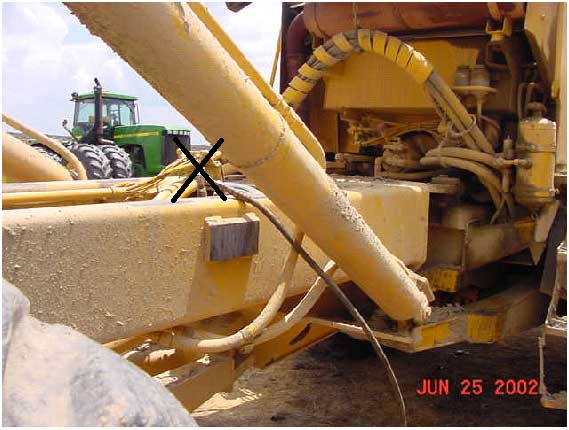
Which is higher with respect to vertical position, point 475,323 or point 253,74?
point 253,74

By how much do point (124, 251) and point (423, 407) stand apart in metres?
2.46

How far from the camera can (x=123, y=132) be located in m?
11.6

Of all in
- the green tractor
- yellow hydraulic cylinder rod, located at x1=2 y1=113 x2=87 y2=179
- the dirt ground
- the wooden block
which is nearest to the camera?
the wooden block

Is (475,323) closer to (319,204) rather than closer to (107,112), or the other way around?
(319,204)

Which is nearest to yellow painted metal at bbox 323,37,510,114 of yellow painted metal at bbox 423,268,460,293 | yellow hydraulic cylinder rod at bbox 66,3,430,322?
yellow painted metal at bbox 423,268,460,293

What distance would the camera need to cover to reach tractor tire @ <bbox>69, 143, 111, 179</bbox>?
8.43 m

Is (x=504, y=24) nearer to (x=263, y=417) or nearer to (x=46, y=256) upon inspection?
(x=263, y=417)

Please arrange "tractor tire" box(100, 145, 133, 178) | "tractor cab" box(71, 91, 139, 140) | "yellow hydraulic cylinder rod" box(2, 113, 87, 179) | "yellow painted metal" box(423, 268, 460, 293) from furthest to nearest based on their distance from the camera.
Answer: "tractor cab" box(71, 91, 139, 140)
"tractor tire" box(100, 145, 133, 178)
"yellow painted metal" box(423, 268, 460, 293)
"yellow hydraulic cylinder rod" box(2, 113, 87, 179)

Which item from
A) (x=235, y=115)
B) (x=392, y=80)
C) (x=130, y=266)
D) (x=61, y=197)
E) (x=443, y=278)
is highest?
(x=392, y=80)

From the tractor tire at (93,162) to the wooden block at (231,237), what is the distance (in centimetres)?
652


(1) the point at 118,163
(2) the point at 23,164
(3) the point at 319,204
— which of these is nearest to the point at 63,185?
(2) the point at 23,164

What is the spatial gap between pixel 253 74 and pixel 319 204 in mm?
383

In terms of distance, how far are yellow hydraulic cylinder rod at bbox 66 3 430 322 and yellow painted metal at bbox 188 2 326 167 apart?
212 millimetres

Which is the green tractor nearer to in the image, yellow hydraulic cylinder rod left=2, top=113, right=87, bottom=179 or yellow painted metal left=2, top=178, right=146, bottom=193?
yellow hydraulic cylinder rod left=2, top=113, right=87, bottom=179
